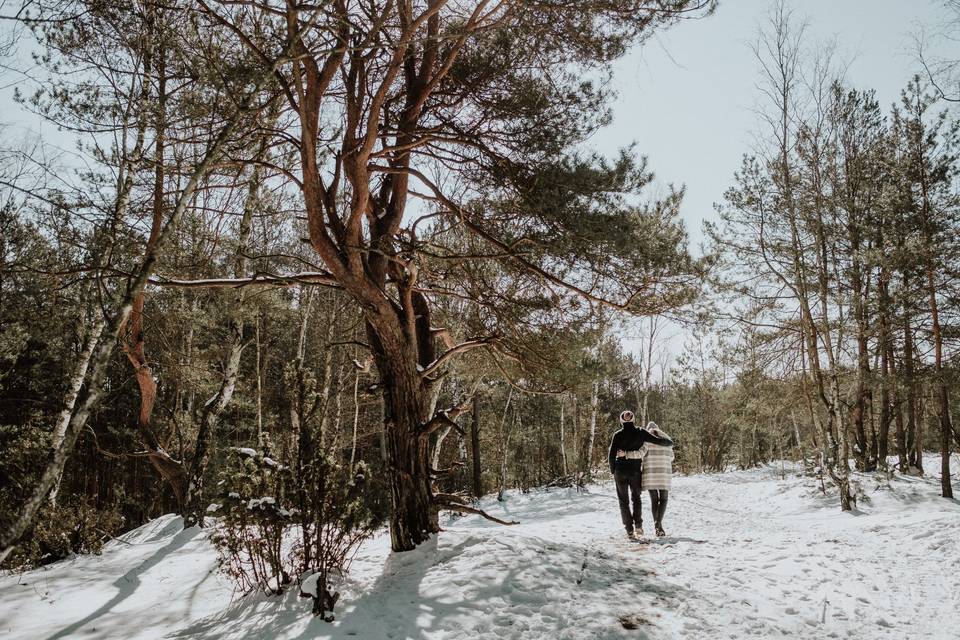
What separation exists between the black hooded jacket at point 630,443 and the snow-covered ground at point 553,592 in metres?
0.96

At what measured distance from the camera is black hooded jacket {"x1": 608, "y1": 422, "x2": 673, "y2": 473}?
7.10 metres

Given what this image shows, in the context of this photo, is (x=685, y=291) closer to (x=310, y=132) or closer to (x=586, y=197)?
(x=586, y=197)

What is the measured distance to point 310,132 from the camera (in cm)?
473

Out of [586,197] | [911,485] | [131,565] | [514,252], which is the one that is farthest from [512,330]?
[911,485]

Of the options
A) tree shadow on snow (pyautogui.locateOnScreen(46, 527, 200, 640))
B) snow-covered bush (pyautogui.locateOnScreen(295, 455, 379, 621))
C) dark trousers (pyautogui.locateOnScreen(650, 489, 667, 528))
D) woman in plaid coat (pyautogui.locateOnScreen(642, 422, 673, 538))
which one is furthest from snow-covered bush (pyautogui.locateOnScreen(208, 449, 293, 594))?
dark trousers (pyautogui.locateOnScreen(650, 489, 667, 528))

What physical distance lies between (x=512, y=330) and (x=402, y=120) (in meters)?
2.64

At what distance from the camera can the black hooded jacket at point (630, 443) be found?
7102 mm

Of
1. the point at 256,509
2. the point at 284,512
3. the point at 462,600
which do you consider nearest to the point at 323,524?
the point at 284,512

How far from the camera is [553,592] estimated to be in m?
4.43

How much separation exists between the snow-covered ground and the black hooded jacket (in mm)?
961

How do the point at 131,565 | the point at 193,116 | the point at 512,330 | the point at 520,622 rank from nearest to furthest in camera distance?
the point at 520,622 → the point at 193,116 → the point at 512,330 → the point at 131,565

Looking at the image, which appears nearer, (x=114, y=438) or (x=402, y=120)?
(x=402, y=120)

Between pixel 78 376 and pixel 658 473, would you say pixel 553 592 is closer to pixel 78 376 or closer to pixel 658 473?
pixel 658 473

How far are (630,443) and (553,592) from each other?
3.09 meters
